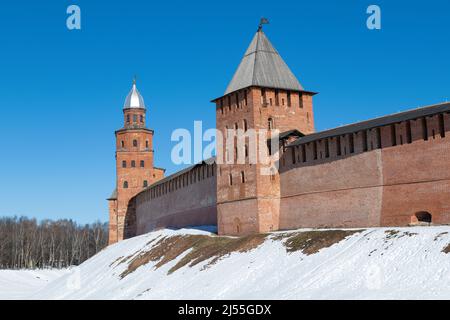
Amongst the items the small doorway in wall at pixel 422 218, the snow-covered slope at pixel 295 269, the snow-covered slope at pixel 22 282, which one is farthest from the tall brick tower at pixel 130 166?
the small doorway in wall at pixel 422 218

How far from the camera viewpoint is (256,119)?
2694cm

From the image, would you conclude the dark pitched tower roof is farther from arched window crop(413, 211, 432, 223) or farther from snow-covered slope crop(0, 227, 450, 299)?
arched window crop(413, 211, 432, 223)

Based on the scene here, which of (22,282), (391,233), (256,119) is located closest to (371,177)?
(391,233)

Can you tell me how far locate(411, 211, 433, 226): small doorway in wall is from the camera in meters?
20.3

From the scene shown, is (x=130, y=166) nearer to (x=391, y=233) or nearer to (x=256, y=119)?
(x=256, y=119)

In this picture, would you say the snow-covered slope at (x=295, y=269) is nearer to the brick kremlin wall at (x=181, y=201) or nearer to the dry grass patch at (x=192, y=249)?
the dry grass patch at (x=192, y=249)

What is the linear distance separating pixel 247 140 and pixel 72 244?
157ft

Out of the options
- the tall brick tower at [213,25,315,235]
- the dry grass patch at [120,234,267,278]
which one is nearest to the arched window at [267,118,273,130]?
the tall brick tower at [213,25,315,235]

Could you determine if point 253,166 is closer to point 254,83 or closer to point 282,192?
point 282,192
